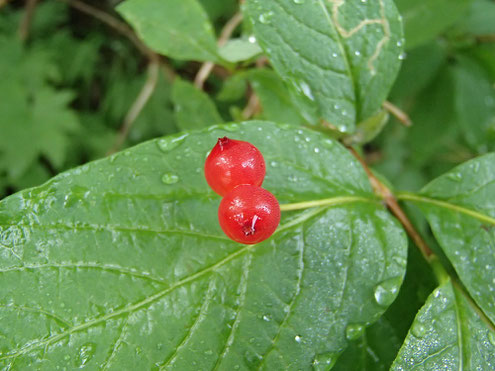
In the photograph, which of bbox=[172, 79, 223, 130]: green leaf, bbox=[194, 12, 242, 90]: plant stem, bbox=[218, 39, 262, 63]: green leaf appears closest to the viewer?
bbox=[218, 39, 262, 63]: green leaf

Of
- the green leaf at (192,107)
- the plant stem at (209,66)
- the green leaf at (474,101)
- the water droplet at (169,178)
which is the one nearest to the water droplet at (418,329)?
the water droplet at (169,178)

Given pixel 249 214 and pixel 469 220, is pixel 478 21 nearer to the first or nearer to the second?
pixel 469 220

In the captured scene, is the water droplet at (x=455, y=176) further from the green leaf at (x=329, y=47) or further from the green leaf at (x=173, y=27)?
the green leaf at (x=173, y=27)

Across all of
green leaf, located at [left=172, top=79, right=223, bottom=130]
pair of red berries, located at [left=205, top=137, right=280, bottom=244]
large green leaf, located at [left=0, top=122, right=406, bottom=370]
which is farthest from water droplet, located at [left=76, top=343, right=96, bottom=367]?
green leaf, located at [left=172, top=79, right=223, bottom=130]

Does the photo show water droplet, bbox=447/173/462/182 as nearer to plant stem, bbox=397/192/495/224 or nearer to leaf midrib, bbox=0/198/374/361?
Result: plant stem, bbox=397/192/495/224

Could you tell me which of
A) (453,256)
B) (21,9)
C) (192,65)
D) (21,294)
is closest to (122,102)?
(192,65)

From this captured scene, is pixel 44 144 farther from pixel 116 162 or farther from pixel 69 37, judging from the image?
pixel 116 162
